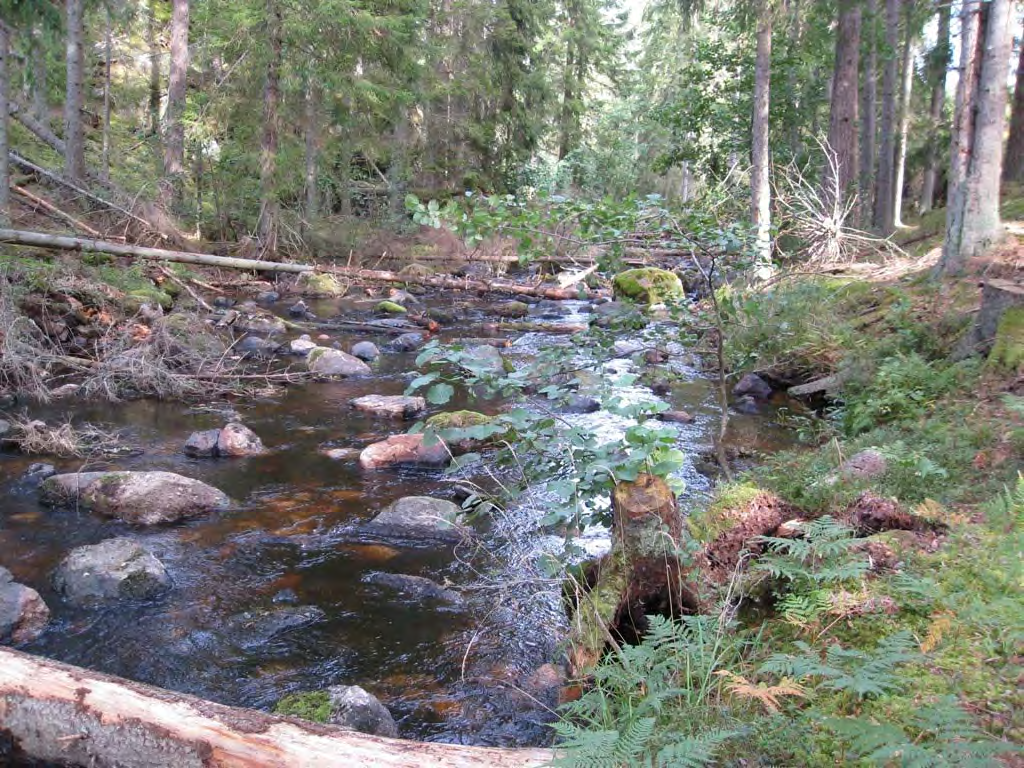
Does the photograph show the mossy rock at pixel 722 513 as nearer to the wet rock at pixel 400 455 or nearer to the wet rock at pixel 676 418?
the wet rock at pixel 400 455

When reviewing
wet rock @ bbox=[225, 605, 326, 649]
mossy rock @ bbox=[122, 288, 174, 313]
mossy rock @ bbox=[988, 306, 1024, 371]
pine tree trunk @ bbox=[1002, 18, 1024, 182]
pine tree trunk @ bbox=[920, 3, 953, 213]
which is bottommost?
A: wet rock @ bbox=[225, 605, 326, 649]

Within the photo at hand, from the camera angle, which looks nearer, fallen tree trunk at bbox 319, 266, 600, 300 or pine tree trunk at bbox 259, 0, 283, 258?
fallen tree trunk at bbox 319, 266, 600, 300

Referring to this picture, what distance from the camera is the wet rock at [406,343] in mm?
13242

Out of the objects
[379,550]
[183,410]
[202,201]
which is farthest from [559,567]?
[202,201]

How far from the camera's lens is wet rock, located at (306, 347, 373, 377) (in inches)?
440

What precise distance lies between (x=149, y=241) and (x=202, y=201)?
22.6ft

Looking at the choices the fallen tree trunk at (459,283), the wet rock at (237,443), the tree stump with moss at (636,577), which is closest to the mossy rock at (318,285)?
the fallen tree trunk at (459,283)

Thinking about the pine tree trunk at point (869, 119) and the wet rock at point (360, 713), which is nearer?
the wet rock at point (360, 713)

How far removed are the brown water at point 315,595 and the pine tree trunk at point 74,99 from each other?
35.2 ft

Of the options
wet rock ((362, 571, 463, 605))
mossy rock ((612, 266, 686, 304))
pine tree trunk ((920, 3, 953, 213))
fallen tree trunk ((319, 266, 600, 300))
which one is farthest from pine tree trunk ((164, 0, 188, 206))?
pine tree trunk ((920, 3, 953, 213))

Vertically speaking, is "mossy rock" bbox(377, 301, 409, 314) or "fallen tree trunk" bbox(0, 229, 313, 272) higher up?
"fallen tree trunk" bbox(0, 229, 313, 272)

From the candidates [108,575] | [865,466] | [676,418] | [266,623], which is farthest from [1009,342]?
[108,575]

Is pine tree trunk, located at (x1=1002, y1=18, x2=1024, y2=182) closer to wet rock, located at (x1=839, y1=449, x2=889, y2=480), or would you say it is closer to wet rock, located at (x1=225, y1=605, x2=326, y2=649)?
wet rock, located at (x1=839, y1=449, x2=889, y2=480)

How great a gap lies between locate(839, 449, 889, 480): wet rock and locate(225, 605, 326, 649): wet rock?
3584 mm
